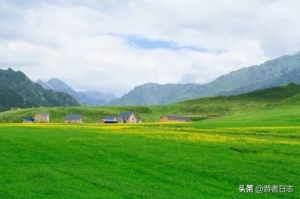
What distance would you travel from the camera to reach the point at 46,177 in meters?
33.6

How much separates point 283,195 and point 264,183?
360 centimetres

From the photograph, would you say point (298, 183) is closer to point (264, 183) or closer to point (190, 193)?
point (264, 183)

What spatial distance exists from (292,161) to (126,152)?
1810 centimetres

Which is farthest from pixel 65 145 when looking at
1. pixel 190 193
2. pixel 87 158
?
pixel 190 193

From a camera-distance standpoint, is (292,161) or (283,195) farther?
(292,161)

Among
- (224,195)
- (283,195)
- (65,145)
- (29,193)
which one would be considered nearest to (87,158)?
(65,145)

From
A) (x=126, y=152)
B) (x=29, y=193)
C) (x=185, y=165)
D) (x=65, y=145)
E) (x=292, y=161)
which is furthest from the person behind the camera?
(x=65, y=145)

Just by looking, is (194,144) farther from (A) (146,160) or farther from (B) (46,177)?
(B) (46,177)

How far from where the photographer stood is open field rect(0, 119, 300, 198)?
98.5ft

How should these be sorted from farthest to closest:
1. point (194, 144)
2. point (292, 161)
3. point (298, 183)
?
point (194, 144) → point (292, 161) → point (298, 183)

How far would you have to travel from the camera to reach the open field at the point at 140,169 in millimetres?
30016

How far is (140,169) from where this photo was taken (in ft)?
122

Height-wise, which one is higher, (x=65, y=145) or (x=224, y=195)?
(x=65, y=145)

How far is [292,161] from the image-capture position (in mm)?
42094
